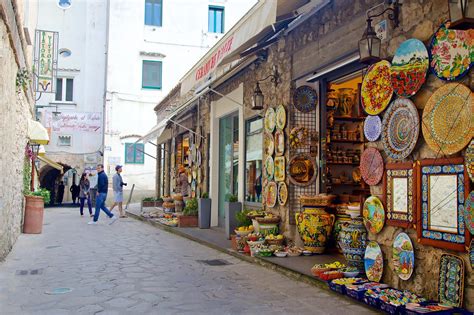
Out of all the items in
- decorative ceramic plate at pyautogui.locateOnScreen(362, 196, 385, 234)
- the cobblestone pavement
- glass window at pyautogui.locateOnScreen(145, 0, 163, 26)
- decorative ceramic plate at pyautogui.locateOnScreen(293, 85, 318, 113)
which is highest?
glass window at pyautogui.locateOnScreen(145, 0, 163, 26)

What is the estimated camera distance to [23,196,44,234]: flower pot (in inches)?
436

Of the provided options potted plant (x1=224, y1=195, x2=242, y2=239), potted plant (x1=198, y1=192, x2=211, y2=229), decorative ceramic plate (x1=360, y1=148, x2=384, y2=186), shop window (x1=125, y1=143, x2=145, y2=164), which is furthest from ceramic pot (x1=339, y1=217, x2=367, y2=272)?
shop window (x1=125, y1=143, x2=145, y2=164)

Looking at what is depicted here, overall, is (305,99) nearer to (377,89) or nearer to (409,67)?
(377,89)

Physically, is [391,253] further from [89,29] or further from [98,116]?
[89,29]

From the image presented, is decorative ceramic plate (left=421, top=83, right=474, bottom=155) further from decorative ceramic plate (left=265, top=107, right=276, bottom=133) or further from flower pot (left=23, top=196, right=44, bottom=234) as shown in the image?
flower pot (left=23, top=196, right=44, bottom=234)

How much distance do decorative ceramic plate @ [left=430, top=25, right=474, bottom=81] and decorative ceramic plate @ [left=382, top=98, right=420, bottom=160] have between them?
1.64 feet

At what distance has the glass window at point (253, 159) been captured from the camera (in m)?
9.46

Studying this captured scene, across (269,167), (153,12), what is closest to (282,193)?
(269,167)

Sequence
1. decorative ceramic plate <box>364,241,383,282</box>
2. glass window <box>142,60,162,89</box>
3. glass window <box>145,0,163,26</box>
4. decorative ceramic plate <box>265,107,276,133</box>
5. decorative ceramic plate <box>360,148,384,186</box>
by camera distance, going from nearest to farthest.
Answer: decorative ceramic plate <box>364,241,383,282</box>
decorative ceramic plate <box>360,148,384,186</box>
decorative ceramic plate <box>265,107,276,133</box>
glass window <box>142,60,162,89</box>
glass window <box>145,0,163,26</box>

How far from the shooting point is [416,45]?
459 centimetres

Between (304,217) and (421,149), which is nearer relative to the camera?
(421,149)

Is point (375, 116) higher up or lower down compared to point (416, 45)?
lower down

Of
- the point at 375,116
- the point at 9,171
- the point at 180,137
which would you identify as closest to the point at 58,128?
the point at 180,137

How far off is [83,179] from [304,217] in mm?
12872
